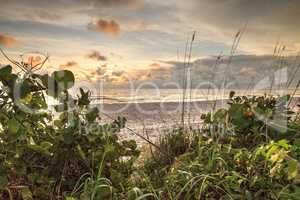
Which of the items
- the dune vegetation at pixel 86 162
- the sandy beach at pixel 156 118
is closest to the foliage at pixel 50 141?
the dune vegetation at pixel 86 162

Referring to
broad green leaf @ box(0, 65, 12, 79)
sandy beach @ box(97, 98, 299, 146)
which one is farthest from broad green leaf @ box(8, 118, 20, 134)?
sandy beach @ box(97, 98, 299, 146)

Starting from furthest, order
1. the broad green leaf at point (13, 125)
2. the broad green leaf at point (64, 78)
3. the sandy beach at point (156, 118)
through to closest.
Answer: the sandy beach at point (156, 118) < the broad green leaf at point (64, 78) < the broad green leaf at point (13, 125)

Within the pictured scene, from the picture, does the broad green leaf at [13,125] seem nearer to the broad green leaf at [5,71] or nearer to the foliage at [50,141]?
the foliage at [50,141]

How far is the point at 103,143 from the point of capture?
10.0ft

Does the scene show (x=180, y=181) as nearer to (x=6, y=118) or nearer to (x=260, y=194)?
(x=260, y=194)

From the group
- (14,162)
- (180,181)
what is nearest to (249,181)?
(180,181)

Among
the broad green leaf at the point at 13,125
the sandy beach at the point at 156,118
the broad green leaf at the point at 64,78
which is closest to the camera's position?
the broad green leaf at the point at 13,125

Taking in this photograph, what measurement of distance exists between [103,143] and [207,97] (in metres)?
2.42

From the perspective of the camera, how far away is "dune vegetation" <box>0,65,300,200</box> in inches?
102

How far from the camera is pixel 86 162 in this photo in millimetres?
2975

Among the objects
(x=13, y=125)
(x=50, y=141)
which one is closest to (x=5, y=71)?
(x=13, y=125)

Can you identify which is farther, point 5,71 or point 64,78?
point 64,78

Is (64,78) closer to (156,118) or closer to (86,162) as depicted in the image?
(86,162)

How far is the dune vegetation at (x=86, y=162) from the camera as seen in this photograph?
2598 millimetres
